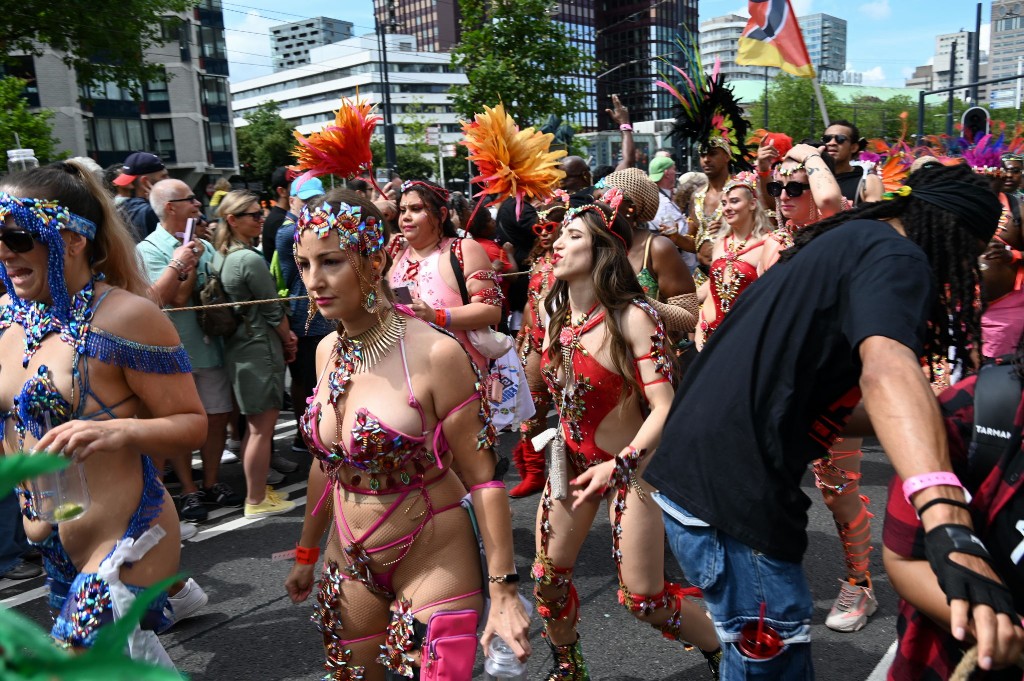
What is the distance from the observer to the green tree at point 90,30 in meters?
14.0

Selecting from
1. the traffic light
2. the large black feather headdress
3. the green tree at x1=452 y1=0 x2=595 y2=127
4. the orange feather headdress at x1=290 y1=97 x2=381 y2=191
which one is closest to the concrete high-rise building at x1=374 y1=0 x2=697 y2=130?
the green tree at x1=452 y1=0 x2=595 y2=127

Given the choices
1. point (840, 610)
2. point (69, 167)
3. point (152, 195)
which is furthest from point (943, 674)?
point (152, 195)

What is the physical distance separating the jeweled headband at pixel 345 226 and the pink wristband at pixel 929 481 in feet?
5.29

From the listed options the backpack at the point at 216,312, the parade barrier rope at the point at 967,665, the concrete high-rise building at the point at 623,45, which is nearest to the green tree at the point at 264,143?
the concrete high-rise building at the point at 623,45

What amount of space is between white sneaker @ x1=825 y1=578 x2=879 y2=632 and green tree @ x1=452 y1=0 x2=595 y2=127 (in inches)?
563

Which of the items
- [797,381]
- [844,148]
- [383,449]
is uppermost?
[844,148]

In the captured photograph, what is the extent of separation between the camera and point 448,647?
2.30 m

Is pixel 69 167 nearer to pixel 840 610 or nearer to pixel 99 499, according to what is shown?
pixel 99 499

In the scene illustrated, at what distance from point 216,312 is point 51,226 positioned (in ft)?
11.0

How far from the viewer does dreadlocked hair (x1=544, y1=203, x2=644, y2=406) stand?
10.7ft

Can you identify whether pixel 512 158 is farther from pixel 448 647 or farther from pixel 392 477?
pixel 448 647

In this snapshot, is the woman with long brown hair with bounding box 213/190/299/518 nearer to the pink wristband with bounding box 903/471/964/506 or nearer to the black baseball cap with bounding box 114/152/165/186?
the black baseball cap with bounding box 114/152/165/186

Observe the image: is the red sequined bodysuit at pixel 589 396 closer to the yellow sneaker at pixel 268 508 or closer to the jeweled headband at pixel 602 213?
the jeweled headband at pixel 602 213

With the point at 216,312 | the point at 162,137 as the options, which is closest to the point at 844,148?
the point at 216,312
